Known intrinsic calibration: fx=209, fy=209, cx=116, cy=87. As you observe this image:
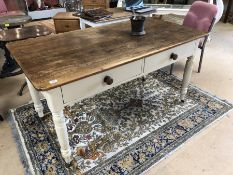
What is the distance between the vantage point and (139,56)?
4.42ft

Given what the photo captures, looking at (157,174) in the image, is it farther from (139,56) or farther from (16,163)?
(16,163)

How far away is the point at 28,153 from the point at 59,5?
4498 mm

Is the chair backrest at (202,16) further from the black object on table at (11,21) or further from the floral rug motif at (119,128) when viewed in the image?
the black object on table at (11,21)

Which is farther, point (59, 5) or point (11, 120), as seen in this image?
point (59, 5)

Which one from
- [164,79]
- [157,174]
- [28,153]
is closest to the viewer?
[157,174]

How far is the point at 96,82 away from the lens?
4.12 ft

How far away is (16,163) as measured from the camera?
1547 millimetres

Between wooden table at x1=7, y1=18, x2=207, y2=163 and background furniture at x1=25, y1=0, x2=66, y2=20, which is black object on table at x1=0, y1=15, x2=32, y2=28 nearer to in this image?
wooden table at x1=7, y1=18, x2=207, y2=163

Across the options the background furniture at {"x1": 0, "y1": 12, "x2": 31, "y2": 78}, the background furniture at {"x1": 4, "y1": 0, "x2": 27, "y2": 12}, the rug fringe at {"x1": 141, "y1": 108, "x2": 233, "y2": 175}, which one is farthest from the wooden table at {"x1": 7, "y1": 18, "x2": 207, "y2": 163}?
the background furniture at {"x1": 4, "y1": 0, "x2": 27, "y2": 12}

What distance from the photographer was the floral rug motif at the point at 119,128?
5.01 ft

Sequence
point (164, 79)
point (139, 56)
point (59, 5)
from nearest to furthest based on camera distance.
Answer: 1. point (139, 56)
2. point (164, 79)
3. point (59, 5)

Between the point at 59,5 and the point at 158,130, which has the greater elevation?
the point at 59,5

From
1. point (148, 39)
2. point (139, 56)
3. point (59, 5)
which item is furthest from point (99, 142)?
point (59, 5)

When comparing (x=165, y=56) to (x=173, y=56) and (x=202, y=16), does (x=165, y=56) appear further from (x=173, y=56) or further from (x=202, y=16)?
(x=202, y=16)
